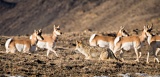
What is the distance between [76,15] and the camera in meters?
78.3

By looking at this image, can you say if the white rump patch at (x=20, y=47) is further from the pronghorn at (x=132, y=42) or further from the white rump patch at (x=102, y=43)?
the white rump patch at (x=102, y=43)

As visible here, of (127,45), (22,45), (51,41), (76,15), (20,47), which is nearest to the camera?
(22,45)

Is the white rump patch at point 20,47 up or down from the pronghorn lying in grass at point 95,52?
up

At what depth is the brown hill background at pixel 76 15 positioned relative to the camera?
68250 mm

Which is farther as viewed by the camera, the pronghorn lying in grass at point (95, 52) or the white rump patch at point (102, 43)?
the white rump patch at point (102, 43)

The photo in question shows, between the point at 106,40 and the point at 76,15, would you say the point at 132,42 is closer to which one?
the point at 106,40

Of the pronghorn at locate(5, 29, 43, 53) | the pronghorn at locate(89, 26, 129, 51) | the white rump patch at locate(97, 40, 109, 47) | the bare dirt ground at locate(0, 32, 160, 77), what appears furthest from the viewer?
the white rump patch at locate(97, 40, 109, 47)

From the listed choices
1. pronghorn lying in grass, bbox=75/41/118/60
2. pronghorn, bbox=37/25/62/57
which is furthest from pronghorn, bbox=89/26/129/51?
pronghorn lying in grass, bbox=75/41/118/60

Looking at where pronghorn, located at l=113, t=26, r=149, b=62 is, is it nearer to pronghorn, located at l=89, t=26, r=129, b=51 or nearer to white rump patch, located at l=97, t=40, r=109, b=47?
pronghorn, located at l=89, t=26, r=129, b=51

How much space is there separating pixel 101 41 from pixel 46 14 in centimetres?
5322

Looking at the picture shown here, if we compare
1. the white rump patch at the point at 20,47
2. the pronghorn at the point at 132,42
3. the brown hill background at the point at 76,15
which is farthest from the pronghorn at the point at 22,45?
the brown hill background at the point at 76,15

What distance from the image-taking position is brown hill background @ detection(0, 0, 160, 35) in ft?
224

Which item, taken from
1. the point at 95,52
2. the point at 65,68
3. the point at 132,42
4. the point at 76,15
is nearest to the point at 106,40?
the point at 132,42

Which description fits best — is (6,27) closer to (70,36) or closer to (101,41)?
(70,36)
